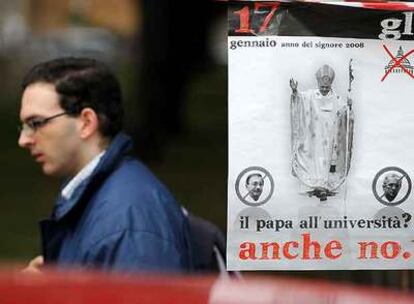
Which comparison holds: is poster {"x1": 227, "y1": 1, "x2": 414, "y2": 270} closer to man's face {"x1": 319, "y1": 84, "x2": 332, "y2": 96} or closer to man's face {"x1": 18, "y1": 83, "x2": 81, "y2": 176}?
man's face {"x1": 319, "y1": 84, "x2": 332, "y2": 96}

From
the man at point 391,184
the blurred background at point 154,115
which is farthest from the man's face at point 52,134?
the blurred background at point 154,115

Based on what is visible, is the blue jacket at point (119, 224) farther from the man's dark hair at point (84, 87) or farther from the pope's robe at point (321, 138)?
the pope's robe at point (321, 138)

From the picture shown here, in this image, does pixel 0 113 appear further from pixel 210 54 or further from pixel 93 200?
pixel 93 200

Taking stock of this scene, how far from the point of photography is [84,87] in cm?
414

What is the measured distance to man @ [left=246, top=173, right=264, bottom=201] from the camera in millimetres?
3643

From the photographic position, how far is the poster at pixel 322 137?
3.65m

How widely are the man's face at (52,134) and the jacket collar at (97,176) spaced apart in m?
0.12

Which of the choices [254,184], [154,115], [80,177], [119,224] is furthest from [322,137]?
[154,115]

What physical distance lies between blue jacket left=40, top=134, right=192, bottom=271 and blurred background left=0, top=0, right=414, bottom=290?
17.7ft

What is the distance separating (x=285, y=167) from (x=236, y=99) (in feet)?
0.93

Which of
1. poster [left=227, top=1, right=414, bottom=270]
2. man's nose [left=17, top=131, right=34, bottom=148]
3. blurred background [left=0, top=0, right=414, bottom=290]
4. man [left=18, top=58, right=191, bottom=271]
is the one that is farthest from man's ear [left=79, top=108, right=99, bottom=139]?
blurred background [left=0, top=0, right=414, bottom=290]

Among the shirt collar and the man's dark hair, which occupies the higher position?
the man's dark hair

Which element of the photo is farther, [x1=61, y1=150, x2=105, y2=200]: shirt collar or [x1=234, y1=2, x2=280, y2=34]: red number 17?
[x1=61, y1=150, x2=105, y2=200]: shirt collar

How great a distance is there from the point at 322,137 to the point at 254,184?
0.28m
